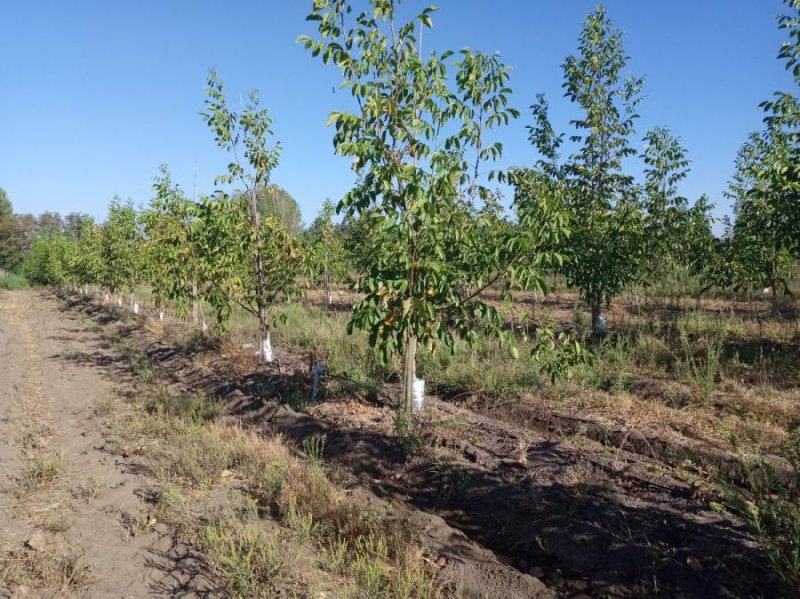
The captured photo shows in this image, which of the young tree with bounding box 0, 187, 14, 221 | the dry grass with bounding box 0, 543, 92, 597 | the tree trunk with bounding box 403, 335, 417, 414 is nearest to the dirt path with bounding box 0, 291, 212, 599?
the dry grass with bounding box 0, 543, 92, 597

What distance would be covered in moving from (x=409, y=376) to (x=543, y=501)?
2108 millimetres

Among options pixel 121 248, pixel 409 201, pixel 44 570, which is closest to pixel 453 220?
pixel 409 201

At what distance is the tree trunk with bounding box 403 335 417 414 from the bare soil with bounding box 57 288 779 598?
29 cm

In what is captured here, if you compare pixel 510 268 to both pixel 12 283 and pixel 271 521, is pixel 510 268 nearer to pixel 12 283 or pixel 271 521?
pixel 271 521

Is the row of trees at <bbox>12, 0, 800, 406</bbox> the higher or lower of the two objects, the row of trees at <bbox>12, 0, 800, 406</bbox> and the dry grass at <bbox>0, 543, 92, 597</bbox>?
the higher

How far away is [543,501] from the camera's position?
4.32m

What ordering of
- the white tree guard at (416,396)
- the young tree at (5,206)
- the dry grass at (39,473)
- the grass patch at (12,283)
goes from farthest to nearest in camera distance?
the young tree at (5,206), the grass patch at (12,283), the white tree guard at (416,396), the dry grass at (39,473)

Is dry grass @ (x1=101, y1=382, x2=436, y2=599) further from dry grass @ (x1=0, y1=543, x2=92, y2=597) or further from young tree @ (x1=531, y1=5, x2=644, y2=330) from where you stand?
young tree @ (x1=531, y1=5, x2=644, y2=330)

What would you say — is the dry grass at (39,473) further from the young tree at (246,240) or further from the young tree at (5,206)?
the young tree at (5,206)

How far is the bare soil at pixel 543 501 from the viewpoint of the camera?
337 cm

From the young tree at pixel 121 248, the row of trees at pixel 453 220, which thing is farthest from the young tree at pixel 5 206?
the row of trees at pixel 453 220

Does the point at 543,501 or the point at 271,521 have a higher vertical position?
the point at 543,501

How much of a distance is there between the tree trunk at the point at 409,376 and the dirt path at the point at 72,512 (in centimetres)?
270

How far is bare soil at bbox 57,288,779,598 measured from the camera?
3.37 m
